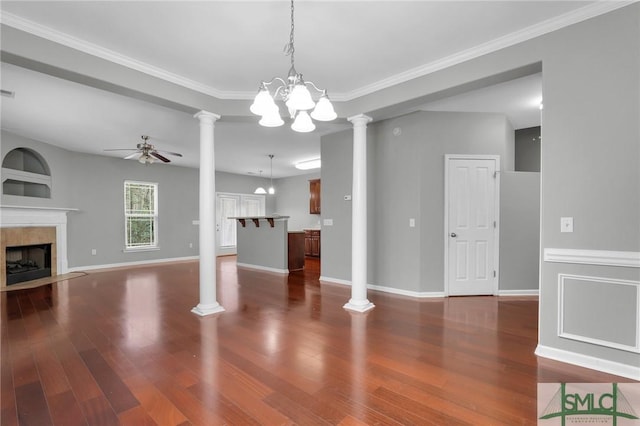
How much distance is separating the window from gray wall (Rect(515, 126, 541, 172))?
8644mm

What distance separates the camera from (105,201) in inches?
287

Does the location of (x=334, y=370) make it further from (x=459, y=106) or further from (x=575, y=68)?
(x=459, y=106)

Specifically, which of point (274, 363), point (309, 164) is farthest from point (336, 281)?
point (309, 164)

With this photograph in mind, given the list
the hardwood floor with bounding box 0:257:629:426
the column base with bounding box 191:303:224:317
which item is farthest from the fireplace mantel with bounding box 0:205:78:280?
the column base with bounding box 191:303:224:317

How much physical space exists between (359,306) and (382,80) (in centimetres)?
285

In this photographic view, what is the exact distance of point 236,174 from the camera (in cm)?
1002

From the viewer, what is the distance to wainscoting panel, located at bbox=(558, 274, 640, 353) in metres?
2.21

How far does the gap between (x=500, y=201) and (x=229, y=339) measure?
166 inches

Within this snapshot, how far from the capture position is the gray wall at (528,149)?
5223mm

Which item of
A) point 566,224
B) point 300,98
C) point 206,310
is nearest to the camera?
point 300,98

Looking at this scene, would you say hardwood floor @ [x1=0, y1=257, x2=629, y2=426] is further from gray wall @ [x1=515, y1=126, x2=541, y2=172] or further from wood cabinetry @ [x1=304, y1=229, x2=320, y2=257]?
wood cabinetry @ [x1=304, y1=229, x2=320, y2=257]

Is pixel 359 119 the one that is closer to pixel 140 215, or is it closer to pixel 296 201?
pixel 296 201

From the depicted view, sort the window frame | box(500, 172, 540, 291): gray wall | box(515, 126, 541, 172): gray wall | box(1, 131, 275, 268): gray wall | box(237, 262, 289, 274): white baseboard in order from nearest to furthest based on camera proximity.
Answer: box(500, 172, 540, 291): gray wall → box(515, 126, 541, 172): gray wall → box(1, 131, 275, 268): gray wall → box(237, 262, 289, 274): white baseboard → the window frame

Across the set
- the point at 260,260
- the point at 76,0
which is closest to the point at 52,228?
the point at 260,260
